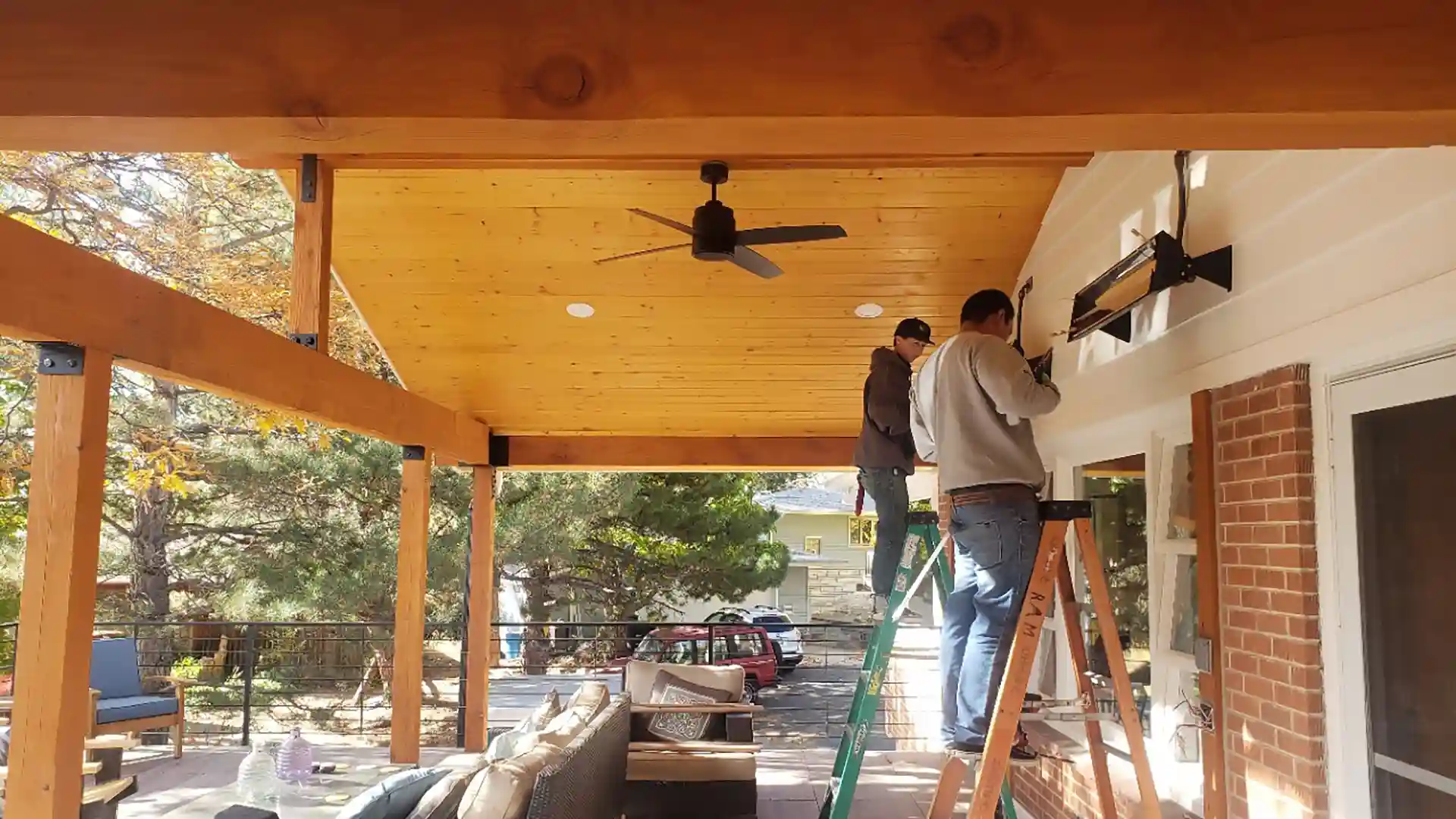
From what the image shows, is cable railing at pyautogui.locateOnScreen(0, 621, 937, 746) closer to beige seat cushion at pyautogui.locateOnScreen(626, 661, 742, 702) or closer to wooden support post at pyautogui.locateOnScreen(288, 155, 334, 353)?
→ beige seat cushion at pyautogui.locateOnScreen(626, 661, 742, 702)

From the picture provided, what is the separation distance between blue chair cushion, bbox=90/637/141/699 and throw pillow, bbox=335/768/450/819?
14.6 feet

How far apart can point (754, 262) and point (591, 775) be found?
2.19 metres

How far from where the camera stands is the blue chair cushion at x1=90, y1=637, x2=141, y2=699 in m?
6.45

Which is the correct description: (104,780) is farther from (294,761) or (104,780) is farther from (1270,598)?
(1270,598)

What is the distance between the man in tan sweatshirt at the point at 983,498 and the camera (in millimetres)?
2820

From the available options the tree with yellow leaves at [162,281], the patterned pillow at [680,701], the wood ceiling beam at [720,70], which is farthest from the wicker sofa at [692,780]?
the tree with yellow leaves at [162,281]

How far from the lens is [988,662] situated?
9.23 ft

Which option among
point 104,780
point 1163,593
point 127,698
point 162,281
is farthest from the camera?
point 162,281

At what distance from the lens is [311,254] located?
4457 mm

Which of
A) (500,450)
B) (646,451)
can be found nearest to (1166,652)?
(646,451)

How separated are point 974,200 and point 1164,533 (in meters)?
1.96

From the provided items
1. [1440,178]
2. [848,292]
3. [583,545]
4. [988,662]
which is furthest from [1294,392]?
[583,545]

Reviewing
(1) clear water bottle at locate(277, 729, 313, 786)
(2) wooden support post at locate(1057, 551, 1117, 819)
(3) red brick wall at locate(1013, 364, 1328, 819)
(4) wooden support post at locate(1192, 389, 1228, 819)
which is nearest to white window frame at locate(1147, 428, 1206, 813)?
(4) wooden support post at locate(1192, 389, 1228, 819)

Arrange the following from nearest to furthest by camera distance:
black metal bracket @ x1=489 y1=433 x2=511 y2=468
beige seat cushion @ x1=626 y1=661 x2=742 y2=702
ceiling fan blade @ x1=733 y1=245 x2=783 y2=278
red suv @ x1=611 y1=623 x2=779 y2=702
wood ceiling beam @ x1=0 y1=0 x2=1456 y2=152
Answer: wood ceiling beam @ x1=0 y1=0 x2=1456 y2=152, ceiling fan blade @ x1=733 y1=245 x2=783 y2=278, beige seat cushion @ x1=626 y1=661 x2=742 y2=702, black metal bracket @ x1=489 y1=433 x2=511 y2=468, red suv @ x1=611 y1=623 x2=779 y2=702
